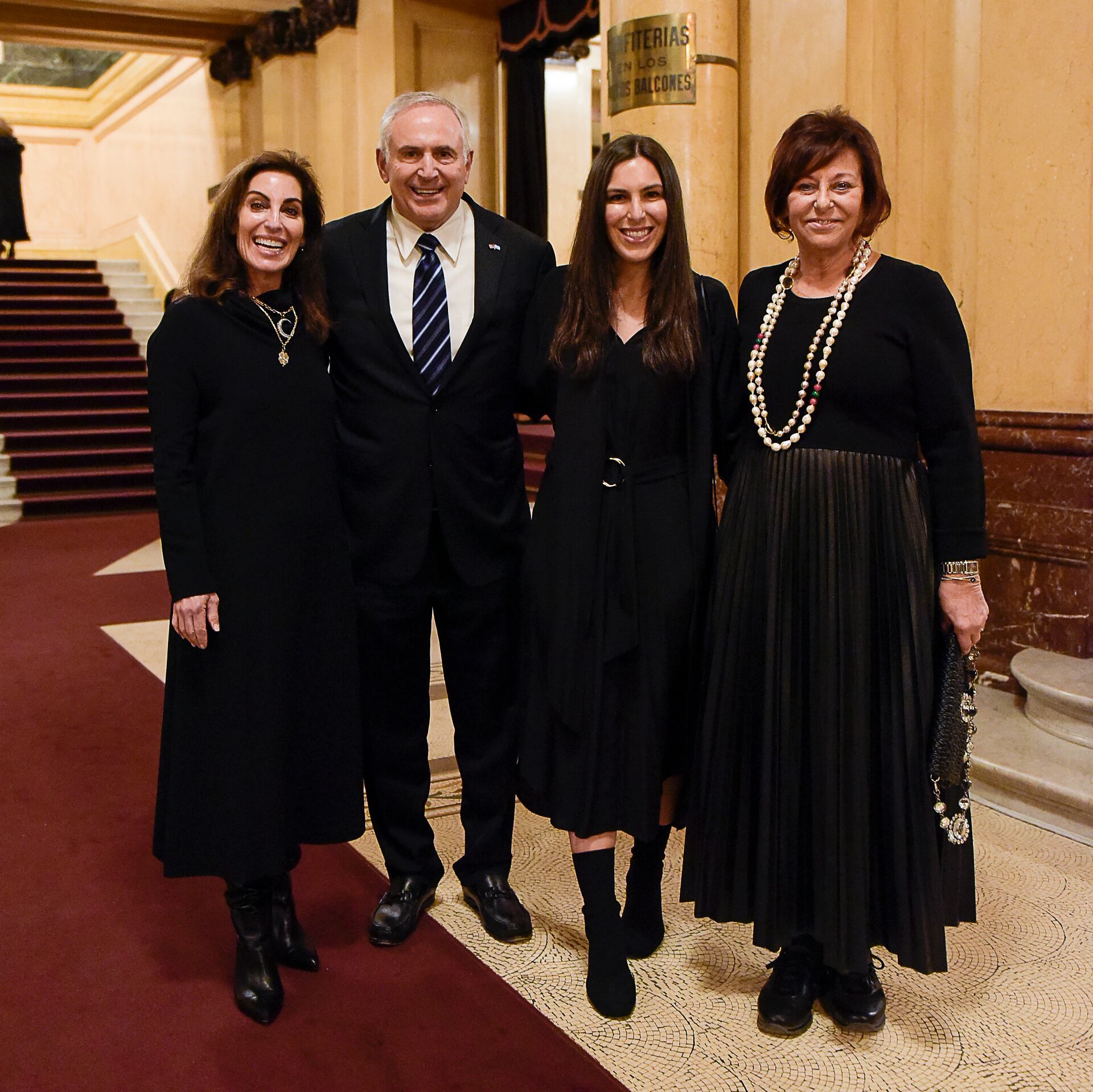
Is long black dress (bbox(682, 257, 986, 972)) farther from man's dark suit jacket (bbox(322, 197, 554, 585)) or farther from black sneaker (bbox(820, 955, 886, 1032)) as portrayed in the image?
man's dark suit jacket (bbox(322, 197, 554, 585))

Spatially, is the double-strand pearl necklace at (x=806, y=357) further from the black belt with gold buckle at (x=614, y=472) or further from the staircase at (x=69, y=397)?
the staircase at (x=69, y=397)

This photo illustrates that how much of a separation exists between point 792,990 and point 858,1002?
0.40 ft

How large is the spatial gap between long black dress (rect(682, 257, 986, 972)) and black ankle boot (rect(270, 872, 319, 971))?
36.4 inches

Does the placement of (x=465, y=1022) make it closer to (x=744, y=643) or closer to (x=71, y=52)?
(x=744, y=643)

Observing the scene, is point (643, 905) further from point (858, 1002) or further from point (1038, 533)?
point (1038, 533)

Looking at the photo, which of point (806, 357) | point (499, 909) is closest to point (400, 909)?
point (499, 909)

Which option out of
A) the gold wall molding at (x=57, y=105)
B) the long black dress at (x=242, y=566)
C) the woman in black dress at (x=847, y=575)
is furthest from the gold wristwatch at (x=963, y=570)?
the gold wall molding at (x=57, y=105)

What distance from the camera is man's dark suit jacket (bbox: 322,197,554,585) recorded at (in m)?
2.35

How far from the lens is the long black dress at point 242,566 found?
2.12m

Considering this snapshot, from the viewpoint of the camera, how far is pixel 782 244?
469 cm

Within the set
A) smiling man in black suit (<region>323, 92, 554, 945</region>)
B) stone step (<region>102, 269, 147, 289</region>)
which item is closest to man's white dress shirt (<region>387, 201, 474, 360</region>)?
smiling man in black suit (<region>323, 92, 554, 945</region>)

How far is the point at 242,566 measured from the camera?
2.17 metres

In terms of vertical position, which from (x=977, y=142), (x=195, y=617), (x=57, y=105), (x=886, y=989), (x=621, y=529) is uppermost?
(x=57, y=105)

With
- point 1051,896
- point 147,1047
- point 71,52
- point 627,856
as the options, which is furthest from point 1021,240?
point 71,52
